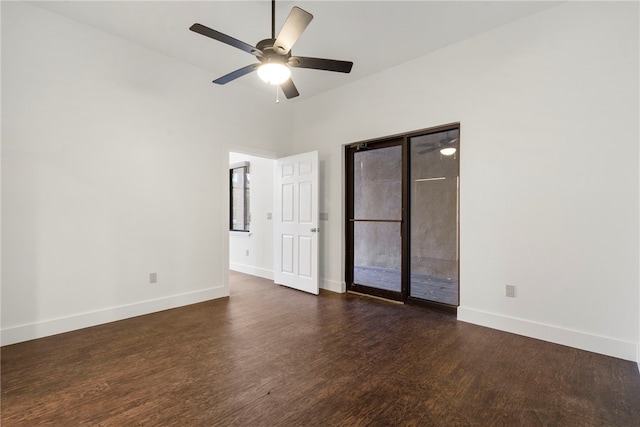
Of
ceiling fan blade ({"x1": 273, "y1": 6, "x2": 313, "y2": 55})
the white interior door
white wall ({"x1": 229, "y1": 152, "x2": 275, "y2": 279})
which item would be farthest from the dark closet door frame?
ceiling fan blade ({"x1": 273, "y1": 6, "x2": 313, "y2": 55})

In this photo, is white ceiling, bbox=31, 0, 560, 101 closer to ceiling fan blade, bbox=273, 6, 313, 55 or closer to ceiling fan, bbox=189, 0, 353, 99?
ceiling fan, bbox=189, 0, 353, 99

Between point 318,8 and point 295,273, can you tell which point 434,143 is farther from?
point 295,273

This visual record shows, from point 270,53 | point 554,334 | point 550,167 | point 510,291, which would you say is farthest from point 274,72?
point 554,334

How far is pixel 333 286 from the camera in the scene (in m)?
4.66

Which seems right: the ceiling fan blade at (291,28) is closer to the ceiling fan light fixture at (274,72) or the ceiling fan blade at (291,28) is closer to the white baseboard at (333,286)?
the ceiling fan light fixture at (274,72)

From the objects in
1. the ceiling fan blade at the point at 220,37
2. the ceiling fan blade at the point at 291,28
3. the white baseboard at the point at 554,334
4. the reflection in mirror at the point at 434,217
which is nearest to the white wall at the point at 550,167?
the white baseboard at the point at 554,334

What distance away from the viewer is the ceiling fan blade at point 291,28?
1.97m

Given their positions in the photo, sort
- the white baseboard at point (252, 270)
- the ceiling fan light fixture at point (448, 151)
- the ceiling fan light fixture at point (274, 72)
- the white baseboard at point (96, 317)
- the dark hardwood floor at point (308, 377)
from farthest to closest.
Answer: the white baseboard at point (252, 270)
the ceiling fan light fixture at point (448, 151)
the white baseboard at point (96, 317)
the ceiling fan light fixture at point (274, 72)
the dark hardwood floor at point (308, 377)

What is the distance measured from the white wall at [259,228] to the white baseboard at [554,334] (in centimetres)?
338

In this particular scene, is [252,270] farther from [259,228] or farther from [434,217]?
[434,217]

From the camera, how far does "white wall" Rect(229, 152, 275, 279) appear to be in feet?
18.0

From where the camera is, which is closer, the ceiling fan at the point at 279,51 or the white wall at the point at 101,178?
the ceiling fan at the point at 279,51

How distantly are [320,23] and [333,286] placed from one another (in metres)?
3.48

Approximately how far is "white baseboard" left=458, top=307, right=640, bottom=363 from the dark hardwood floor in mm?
103
